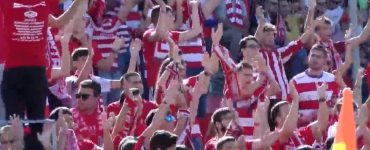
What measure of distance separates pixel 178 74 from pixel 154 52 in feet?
4.57

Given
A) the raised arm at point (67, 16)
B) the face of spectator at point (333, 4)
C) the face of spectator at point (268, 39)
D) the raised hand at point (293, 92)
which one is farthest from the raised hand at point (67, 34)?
the face of spectator at point (333, 4)

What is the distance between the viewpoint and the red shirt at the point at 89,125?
12297 millimetres

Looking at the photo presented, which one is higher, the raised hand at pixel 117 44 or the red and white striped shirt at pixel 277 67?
the raised hand at pixel 117 44

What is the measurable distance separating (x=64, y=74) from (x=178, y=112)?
1.09 m

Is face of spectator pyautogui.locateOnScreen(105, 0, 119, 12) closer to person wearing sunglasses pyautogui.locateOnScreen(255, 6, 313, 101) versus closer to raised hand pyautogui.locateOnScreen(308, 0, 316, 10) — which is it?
person wearing sunglasses pyautogui.locateOnScreen(255, 6, 313, 101)

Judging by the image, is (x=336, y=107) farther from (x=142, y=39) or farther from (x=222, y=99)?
(x=142, y=39)

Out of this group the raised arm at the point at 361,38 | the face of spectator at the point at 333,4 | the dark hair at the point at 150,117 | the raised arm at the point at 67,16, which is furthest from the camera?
the face of spectator at the point at 333,4

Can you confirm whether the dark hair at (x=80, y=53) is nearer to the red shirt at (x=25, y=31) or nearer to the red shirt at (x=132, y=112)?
the red shirt at (x=132, y=112)

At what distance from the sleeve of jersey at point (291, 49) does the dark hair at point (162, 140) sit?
15.2 ft

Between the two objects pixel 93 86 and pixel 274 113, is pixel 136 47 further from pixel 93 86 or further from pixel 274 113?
pixel 274 113

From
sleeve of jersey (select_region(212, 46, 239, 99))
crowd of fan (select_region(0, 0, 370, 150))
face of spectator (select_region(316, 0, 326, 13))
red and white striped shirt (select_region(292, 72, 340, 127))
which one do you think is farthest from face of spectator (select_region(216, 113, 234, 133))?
face of spectator (select_region(316, 0, 326, 13))

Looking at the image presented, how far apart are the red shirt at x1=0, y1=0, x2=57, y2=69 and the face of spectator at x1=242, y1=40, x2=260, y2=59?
3.96 meters

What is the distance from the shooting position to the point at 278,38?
647 inches

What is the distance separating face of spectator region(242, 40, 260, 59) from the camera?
1412 cm
